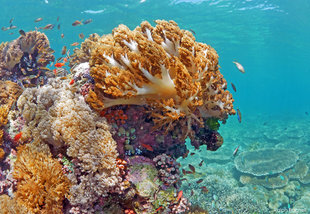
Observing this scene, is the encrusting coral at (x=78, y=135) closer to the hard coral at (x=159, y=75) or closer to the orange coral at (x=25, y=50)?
the hard coral at (x=159, y=75)

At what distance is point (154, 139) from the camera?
442 centimetres

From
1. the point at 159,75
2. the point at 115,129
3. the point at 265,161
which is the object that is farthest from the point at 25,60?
the point at 265,161

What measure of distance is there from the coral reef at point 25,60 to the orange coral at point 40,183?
4549mm

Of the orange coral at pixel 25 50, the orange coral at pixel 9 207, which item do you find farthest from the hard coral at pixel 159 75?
the orange coral at pixel 25 50

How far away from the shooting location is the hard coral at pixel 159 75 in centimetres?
352

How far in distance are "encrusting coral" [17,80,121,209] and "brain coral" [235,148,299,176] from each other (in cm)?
1145

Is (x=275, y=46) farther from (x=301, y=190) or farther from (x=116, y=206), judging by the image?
(x=116, y=206)

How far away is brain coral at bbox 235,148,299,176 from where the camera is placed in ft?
40.3

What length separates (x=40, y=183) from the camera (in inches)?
120

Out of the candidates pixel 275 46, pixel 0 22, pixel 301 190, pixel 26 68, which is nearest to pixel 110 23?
pixel 0 22

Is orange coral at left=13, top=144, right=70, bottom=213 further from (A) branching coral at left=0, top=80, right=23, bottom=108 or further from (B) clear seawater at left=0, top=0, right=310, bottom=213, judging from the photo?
(B) clear seawater at left=0, top=0, right=310, bottom=213

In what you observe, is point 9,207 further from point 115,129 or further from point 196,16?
point 196,16

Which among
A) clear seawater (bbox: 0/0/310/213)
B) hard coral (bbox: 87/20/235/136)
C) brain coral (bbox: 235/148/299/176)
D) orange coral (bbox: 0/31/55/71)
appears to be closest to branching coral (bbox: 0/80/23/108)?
orange coral (bbox: 0/31/55/71)

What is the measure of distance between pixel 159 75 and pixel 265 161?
41.2 ft
